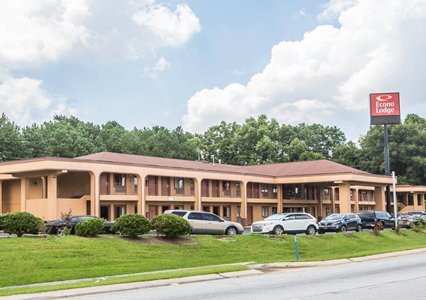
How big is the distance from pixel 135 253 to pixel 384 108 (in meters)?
47.8

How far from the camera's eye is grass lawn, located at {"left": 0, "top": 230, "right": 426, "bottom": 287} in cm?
2156

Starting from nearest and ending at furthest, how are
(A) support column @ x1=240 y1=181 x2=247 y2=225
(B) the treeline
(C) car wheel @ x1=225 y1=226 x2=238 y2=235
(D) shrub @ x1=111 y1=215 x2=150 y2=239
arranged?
(D) shrub @ x1=111 y1=215 x2=150 y2=239
(C) car wheel @ x1=225 y1=226 x2=238 y2=235
(A) support column @ x1=240 y1=181 x2=247 y2=225
(B) the treeline

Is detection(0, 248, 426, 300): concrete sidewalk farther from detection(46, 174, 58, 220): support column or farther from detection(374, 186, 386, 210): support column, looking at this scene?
detection(374, 186, 386, 210): support column

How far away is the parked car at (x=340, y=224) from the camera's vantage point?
41594mm

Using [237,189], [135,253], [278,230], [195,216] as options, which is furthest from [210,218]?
[237,189]

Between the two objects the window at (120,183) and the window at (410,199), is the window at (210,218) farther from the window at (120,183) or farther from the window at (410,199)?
the window at (410,199)

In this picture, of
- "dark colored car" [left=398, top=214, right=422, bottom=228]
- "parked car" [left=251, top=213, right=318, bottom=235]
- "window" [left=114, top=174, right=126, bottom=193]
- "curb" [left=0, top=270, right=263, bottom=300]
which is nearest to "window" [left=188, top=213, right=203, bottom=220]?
"parked car" [left=251, top=213, right=318, bottom=235]

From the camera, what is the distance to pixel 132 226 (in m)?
28.2

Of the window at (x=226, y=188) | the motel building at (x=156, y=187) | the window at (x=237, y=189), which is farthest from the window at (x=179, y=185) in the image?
the window at (x=237, y=189)

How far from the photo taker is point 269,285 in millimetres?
17750

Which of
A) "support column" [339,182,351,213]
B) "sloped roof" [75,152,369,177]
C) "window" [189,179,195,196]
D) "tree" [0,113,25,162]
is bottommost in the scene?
"support column" [339,182,351,213]

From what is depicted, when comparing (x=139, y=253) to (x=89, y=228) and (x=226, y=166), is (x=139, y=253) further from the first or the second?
(x=226, y=166)

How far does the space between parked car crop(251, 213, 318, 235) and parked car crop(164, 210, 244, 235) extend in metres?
1.86

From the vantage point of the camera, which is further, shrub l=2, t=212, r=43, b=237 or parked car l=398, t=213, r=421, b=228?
parked car l=398, t=213, r=421, b=228
